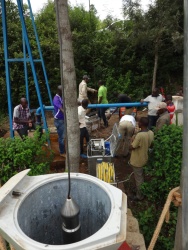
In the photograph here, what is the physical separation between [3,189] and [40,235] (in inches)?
27.0

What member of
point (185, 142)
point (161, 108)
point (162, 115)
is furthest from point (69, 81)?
point (161, 108)

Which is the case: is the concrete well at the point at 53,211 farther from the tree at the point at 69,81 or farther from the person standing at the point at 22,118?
the person standing at the point at 22,118

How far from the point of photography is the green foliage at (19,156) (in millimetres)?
3764

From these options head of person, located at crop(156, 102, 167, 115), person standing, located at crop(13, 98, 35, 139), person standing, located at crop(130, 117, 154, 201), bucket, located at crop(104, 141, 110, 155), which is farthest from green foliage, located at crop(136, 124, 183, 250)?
person standing, located at crop(13, 98, 35, 139)

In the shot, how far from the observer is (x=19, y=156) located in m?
3.76

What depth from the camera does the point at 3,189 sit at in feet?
6.19

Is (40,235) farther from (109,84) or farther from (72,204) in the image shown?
(109,84)

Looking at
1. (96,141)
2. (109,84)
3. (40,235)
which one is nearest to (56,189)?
(40,235)

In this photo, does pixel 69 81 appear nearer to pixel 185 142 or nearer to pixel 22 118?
pixel 185 142

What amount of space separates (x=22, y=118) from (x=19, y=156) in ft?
6.94

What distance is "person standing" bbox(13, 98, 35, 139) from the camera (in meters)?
5.62

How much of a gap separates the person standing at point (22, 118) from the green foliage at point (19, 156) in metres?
1.79

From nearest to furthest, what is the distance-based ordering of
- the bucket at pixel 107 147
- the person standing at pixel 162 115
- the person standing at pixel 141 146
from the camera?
the person standing at pixel 141 146 → the bucket at pixel 107 147 → the person standing at pixel 162 115

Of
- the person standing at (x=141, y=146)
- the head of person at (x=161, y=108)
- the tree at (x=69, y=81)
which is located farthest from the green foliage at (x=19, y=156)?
the head of person at (x=161, y=108)
